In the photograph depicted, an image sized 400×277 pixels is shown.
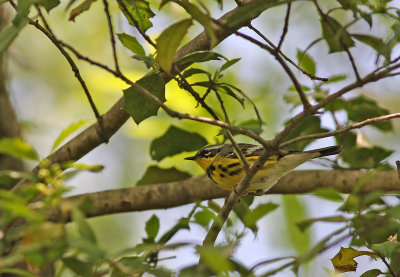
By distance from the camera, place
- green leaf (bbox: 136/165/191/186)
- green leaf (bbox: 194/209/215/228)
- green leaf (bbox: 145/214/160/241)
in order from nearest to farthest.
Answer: green leaf (bbox: 194/209/215/228)
green leaf (bbox: 145/214/160/241)
green leaf (bbox: 136/165/191/186)


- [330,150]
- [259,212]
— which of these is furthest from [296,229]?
[330,150]

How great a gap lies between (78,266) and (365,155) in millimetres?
2329

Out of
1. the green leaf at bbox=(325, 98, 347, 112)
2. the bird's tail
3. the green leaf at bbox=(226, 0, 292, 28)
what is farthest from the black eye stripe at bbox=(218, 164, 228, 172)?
the green leaf at bbox=(226, 0, 292, 28)

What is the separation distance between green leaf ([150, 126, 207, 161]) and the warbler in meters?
0.18

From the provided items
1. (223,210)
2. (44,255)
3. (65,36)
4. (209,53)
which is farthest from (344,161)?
(65,36)

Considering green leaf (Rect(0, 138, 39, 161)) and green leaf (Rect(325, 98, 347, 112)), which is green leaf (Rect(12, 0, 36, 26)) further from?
green leaf (Rect(325, 98, 347, 112))

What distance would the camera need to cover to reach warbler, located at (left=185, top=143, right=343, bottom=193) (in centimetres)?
331

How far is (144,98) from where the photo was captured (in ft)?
7.25

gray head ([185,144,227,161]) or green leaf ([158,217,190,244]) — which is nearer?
green leaf ([158,217,190,244])

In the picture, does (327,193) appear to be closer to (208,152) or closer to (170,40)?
(170,40)

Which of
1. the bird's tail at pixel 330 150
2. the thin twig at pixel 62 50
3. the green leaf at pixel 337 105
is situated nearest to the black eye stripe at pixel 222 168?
the bird's tail at pixel 330 150


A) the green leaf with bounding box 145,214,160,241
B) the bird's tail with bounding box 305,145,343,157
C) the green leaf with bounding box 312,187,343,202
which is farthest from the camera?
the bird's tail with bounding box 305,145,343,157

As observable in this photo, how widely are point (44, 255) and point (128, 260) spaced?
52 centimetres

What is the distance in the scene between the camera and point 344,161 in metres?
3.51
